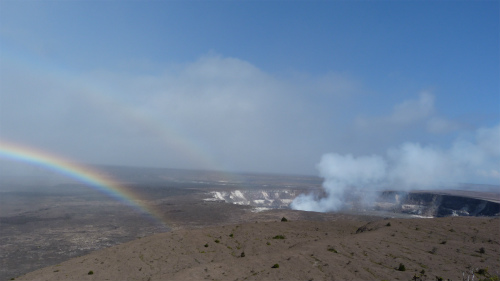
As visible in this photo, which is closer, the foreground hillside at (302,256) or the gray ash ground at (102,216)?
the foreground hillside at (302,256)

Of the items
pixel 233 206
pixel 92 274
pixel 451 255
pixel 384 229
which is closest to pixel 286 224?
pixel 384 229

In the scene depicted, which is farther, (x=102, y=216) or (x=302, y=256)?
(x=102, y=216)

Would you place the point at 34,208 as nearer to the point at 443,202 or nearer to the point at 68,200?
the point at 68,200

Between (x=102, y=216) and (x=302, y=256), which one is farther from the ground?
(x=302, y=256)

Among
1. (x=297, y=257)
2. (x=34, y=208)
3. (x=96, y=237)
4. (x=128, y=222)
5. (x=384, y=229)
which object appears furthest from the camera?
(x=34, y=208)

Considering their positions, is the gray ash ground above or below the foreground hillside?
below

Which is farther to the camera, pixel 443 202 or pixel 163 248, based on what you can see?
pixel 443 202

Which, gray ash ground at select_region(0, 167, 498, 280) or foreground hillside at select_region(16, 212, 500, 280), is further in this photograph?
gray ash ground at select_region(0, 167, 498, 280)

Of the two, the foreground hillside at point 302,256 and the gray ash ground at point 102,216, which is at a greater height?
the foreground hillside at point 302,256
